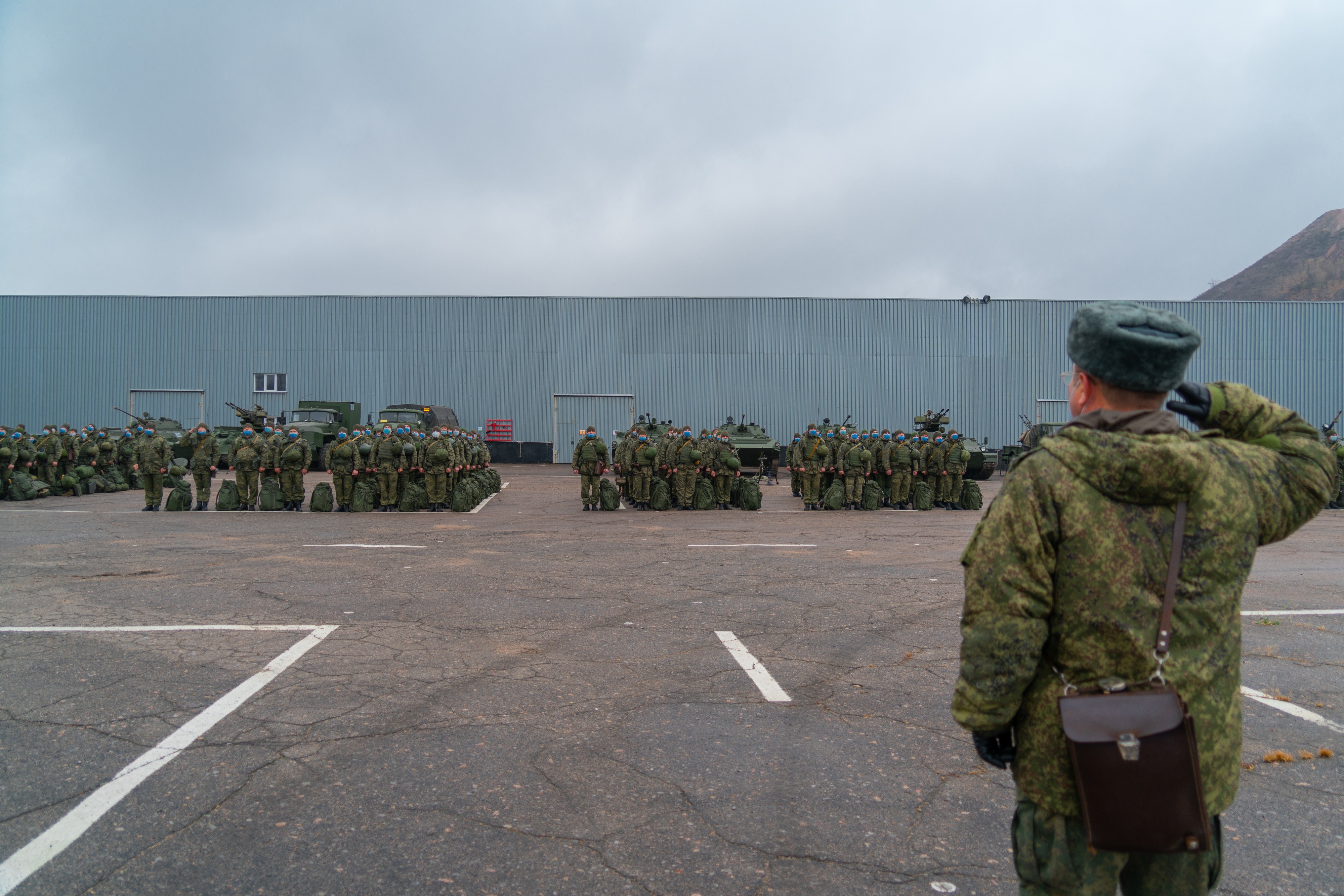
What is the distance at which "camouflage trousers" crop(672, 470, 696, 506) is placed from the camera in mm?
17266

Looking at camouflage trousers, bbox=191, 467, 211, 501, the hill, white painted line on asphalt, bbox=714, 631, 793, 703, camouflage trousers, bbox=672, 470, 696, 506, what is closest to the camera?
white painted line on asphalt, bbox=714, 631, 793, 703

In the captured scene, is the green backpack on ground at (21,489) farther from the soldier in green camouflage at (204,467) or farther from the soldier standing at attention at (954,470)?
the soldier standing at attention at (954,470)

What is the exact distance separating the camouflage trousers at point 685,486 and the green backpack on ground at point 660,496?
0.25m

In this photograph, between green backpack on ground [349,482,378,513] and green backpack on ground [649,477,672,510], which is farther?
green backpack on ground [649,477,672,510]

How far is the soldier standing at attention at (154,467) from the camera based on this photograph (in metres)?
16.1

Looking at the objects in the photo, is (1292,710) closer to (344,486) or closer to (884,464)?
(884,464)

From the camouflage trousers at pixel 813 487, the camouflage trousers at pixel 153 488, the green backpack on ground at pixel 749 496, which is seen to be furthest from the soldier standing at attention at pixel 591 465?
the camouflage trousers at pixel 153 488

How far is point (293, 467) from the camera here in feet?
52.9

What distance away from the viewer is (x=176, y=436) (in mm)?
29156

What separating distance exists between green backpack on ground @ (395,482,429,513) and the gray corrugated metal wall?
68.2 ft

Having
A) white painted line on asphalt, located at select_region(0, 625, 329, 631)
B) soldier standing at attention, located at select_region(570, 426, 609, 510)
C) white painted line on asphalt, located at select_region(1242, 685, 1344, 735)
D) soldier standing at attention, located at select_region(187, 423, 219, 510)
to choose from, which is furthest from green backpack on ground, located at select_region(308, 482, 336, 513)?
white painted line on asphalt, located at select_region(1242, 685, 1344, 735)

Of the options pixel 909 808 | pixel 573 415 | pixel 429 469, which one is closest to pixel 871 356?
pixel 573 415

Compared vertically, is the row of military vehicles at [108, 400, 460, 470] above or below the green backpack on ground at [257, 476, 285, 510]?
above

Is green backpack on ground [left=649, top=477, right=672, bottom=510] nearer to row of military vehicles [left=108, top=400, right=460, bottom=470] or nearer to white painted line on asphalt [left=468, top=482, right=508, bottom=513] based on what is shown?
white painted line on asphalt [left=468, top=482, right=508, bottom=513]
